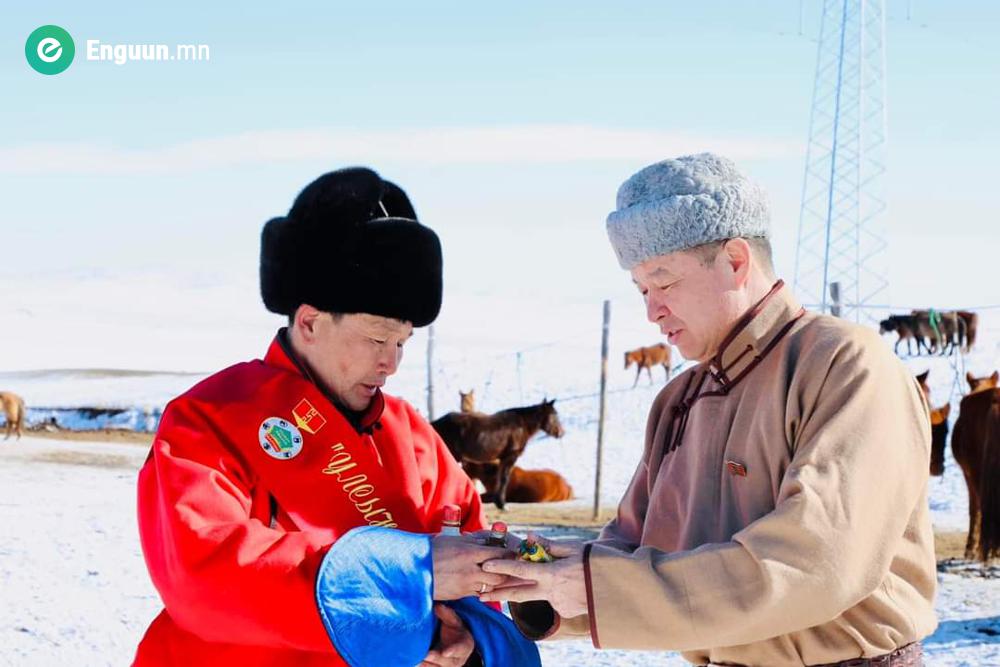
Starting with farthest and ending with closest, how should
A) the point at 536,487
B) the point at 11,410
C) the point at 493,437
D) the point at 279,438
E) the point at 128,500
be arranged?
the point at 11,410
the point at 536,487
the point at 493,437
the point at 128,500
the point at 279,438

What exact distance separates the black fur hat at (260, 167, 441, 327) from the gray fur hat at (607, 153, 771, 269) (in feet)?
1.64

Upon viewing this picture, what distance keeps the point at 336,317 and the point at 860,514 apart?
115 cm

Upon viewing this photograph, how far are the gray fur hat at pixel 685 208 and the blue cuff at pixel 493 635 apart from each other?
29.9 inches

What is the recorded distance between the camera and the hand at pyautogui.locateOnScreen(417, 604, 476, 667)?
2314 mm

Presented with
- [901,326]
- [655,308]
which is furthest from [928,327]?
[655,308]

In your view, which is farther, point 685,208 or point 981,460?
point 981,460

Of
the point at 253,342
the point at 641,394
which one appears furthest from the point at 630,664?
the point at 253,342

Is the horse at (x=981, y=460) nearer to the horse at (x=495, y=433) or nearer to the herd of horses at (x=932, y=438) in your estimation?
the herd of horses at (x=932, y=438)

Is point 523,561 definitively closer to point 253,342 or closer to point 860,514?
→ point 860,514

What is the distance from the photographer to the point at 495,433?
11.2 metres

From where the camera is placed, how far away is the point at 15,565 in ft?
24.4

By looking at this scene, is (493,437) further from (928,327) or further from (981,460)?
(928,327)

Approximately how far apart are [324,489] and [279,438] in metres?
0.14

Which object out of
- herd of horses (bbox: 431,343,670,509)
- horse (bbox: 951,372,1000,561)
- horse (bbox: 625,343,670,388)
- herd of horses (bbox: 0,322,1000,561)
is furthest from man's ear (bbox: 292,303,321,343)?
horse (bbox: 625,343,670,388)
